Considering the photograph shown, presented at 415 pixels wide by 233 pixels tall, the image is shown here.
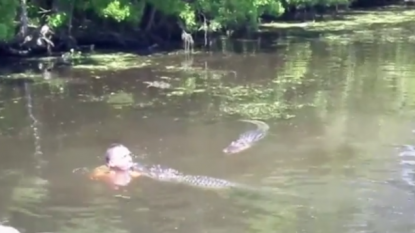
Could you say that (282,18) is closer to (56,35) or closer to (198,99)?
(56,35)

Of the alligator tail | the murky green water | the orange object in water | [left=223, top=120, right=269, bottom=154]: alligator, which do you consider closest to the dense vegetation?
the murky green water

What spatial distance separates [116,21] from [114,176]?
59.5 feet

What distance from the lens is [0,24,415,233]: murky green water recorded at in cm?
1091

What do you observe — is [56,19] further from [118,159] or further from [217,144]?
[118,159]

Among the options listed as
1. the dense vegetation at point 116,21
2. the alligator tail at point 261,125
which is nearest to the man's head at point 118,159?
the alligator tail at point 261,125

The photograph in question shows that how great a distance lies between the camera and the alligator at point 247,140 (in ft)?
46.9

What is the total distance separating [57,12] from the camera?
27797 mm

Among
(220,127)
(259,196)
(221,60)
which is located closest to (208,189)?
(259,196)

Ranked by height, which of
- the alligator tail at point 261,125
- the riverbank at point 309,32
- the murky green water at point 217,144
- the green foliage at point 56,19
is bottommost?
the riverbank at point 309,32

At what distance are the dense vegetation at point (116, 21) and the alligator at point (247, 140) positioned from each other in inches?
428

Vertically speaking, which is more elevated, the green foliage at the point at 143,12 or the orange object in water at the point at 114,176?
the green foliage at the point at 143,12

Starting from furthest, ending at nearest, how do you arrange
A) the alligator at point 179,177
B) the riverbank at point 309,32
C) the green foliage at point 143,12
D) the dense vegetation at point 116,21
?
the green foliage at point 143,12, the dense vegetation at point 116,21, the riverbank at point 309,32, the alligator at point 179,177

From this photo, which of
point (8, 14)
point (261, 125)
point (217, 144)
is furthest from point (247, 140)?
point (8, 14)

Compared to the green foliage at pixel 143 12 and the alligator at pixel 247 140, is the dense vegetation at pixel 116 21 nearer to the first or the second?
the green foliage at pixel 143 12
